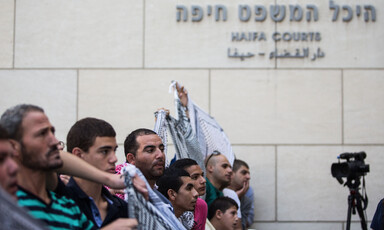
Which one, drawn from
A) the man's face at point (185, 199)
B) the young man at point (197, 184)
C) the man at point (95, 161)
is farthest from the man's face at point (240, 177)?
the man at point (95, 161)

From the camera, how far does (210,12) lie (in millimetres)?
8453

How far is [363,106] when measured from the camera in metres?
8.41

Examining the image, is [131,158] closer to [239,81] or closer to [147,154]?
[147,154]

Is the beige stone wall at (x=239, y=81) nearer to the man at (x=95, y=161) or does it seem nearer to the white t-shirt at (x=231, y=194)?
the white t-shirt at (x=231, y=194)

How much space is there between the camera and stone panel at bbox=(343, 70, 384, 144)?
8375mm

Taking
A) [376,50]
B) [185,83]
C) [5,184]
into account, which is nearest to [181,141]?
[185,83]

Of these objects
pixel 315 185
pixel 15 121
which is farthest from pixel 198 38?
pixel 15 121

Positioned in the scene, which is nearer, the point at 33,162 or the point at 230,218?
the point at 33,162

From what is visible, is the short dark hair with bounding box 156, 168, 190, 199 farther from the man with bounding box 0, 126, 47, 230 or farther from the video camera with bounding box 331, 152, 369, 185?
the man with bounding box 0, 126, 47, 230

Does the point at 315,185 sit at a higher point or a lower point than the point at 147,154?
lower

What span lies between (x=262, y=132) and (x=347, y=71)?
4.46 feet

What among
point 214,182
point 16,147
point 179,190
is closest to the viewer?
point 16,147

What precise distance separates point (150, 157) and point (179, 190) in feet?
1.46

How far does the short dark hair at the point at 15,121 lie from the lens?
2.84 m
